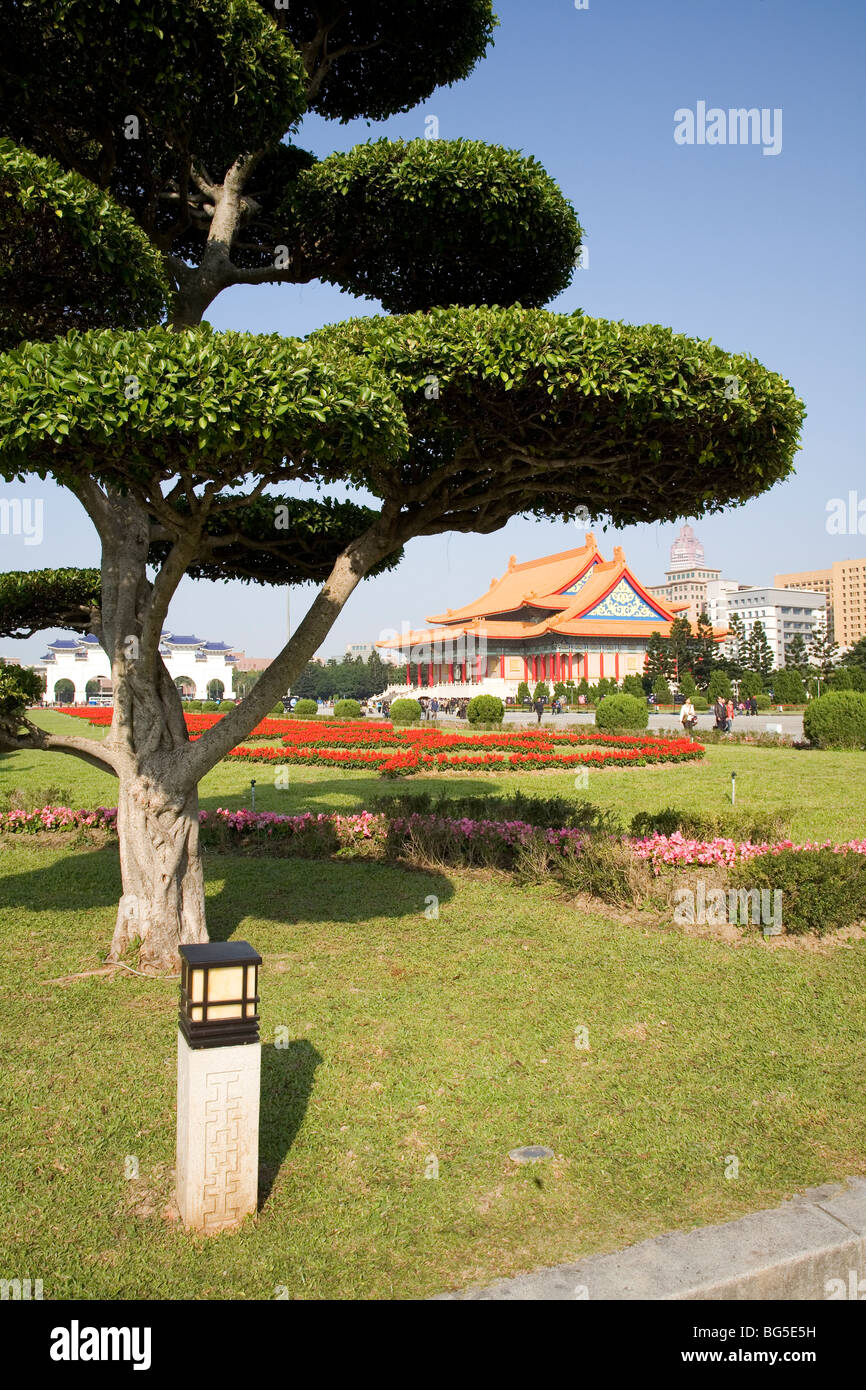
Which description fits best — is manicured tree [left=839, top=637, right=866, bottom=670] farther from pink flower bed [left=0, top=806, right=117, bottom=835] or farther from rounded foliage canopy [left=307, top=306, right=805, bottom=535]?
rounded foliage canopy [left=307, top=306, right=805, bottom=535]

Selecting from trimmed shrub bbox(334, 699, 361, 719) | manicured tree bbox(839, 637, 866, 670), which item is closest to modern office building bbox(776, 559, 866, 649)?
manicured tree bbox(839, 637, 866, 670)

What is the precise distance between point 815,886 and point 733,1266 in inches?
167

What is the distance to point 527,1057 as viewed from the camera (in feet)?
15.1

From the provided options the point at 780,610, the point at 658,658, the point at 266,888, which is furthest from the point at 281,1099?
the point at 780,610

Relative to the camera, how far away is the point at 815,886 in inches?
263

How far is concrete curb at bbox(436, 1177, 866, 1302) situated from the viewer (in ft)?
9.18

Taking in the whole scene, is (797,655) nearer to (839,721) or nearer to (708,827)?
(839,721)

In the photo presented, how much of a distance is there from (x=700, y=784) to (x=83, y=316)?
12.4 metres

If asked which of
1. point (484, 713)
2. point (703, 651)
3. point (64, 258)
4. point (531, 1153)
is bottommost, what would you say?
point (531, 1153)

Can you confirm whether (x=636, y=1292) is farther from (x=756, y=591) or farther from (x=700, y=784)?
(x=756, y=591)

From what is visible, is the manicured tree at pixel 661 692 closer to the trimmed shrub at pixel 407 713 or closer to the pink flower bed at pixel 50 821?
the trimmed shrub at pixel 407 713

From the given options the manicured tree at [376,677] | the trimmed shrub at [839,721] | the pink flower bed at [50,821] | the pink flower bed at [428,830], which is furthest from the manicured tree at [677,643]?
the manicured tree at [376,677]

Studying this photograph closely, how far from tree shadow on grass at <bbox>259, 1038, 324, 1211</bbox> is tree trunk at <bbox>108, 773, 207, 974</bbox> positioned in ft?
5.24

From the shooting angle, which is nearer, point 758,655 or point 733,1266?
point 733,1266
